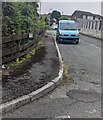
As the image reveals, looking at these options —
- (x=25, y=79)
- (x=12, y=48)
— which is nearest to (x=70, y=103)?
(x=25, y=79)

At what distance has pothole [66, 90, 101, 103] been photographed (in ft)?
20.6

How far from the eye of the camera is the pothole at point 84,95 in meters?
6.28

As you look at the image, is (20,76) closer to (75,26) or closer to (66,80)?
(66,80)

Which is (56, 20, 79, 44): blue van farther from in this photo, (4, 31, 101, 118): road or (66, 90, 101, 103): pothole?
(66, 90, 101, 103): pothole

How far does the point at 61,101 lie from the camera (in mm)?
6027

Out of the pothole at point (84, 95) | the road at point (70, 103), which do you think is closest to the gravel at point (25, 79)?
the road at point (70, 103)

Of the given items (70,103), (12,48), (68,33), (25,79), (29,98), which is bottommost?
(70,103)

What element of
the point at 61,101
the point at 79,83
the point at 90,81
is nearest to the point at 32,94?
the point at 61,101

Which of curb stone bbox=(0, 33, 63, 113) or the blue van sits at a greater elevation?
the blue van

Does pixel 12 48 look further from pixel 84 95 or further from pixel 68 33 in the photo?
pixel 68 33

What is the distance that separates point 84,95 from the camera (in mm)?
6648

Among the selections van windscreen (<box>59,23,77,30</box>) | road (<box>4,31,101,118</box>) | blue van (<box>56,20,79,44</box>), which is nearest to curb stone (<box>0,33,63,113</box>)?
road (<box>4,31,101,118</box>)

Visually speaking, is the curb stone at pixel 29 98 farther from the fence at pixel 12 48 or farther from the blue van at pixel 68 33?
the blue van at pixel 68 33

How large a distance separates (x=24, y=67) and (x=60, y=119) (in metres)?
4.40
